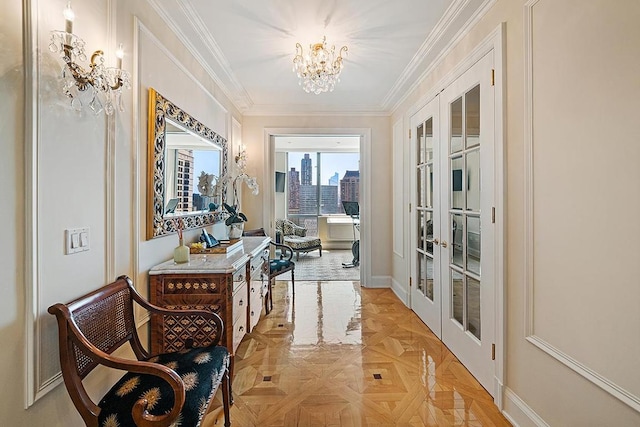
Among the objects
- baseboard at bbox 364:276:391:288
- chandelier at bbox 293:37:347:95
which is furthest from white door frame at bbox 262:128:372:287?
chandelier at bbox 293:37:347:95

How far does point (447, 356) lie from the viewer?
8.30 feet

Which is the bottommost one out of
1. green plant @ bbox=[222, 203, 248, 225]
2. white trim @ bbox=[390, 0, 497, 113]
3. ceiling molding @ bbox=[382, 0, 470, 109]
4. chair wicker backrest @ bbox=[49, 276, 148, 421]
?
chair wicker backrest @ bbox=[49, 276, 148, 421]

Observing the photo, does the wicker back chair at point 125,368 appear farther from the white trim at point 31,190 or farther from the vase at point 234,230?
the vase at point 234,230

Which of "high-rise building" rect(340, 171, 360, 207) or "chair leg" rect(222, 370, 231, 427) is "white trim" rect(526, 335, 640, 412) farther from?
"high-rise building" rect(340, 171, 360, 207)

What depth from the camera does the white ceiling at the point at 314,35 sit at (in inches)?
86.3

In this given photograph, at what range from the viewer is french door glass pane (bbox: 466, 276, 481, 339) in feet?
7.30

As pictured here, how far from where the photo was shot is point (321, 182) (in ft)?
27.5

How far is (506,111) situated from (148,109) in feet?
7.35

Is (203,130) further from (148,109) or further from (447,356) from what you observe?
(447,356)

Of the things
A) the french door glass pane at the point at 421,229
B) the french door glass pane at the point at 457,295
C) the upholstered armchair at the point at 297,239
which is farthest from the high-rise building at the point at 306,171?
the french door glass pane at the point at 457,295

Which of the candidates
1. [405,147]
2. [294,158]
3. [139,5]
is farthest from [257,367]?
[294,158]

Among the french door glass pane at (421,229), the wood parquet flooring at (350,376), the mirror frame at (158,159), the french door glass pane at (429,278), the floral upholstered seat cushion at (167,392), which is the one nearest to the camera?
the floral upholstered seat cushion at (167,392)

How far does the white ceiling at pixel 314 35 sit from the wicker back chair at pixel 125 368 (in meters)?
1.89

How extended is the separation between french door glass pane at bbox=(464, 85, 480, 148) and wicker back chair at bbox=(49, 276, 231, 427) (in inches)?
87.5
